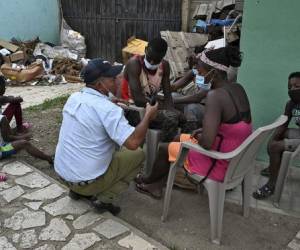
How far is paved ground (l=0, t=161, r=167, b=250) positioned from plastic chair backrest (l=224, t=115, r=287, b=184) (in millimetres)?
810

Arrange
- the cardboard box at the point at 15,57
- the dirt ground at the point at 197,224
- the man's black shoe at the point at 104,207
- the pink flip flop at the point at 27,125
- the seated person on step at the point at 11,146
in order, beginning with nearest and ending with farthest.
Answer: the dirt ground at the point at 197,224
the man's black shoe at the point at 104,207
the seated person on step at the point at 11,146
the pink flip flop at the point at 27,125
the cardboard box at the point at 15,57

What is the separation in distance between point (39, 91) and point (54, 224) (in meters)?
5.12

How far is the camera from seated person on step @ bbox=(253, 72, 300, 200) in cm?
359

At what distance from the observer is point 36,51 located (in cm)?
973

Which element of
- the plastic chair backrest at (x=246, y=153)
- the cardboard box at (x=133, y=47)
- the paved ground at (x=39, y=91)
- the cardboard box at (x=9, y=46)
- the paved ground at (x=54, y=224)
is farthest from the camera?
the cardboard box at (x=9, y=46)

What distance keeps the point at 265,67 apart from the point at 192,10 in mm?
4981

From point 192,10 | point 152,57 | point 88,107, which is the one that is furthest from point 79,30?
point 88,107

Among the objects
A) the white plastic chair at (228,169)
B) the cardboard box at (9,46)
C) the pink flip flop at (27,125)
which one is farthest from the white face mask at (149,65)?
the cardboard box at (9,46)

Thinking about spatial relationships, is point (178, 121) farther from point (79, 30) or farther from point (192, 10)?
point (79, 30)

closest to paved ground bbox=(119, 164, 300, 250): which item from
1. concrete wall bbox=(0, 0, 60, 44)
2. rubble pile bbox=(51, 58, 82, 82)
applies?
rubble pile bbox=(51, 58, 82, 82)

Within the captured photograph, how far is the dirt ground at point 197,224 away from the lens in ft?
10.1

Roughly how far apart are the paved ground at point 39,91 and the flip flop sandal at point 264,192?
4632 mm

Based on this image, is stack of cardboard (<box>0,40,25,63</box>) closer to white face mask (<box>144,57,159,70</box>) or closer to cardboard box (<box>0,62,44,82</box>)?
cardboard box (<box>0,62,44,82</box>)

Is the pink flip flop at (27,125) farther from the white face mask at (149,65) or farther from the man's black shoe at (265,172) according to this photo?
the man's black shoe at (265,172)
